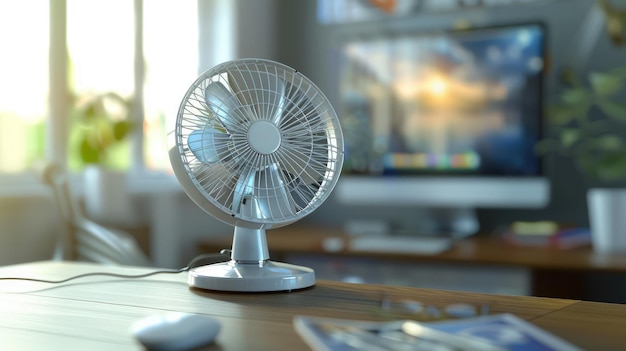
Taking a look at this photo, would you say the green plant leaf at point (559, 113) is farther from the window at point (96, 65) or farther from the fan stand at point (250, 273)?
the fan stand at point (250, 273)

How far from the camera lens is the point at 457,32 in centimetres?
303

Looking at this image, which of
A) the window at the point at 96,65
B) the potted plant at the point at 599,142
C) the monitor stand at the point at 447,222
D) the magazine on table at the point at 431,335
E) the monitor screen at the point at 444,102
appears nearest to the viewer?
the magazine on table at the point at 431,335

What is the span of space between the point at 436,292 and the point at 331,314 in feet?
0.74

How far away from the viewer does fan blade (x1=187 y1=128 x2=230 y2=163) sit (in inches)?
47.0

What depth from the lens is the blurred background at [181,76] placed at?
2.66 metres

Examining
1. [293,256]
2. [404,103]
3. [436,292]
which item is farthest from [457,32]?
[436,292]

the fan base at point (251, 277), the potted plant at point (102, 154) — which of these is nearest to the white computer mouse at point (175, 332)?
the fan base at point (251, 277)

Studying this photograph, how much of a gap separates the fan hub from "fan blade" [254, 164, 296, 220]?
0.11 ft

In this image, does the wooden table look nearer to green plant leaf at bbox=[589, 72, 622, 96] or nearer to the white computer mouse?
the white computer mouse

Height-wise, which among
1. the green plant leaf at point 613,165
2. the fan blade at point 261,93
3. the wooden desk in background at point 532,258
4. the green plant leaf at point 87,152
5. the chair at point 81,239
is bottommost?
the wooden desk in background at point 532,258

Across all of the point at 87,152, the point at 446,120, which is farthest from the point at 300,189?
the point at 446,120

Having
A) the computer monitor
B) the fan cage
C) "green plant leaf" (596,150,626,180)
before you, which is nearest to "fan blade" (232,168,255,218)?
the fan cage

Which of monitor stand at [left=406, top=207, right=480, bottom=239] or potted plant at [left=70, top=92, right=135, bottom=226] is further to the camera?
monitor stand at [left=406, top=207, right=480, bottom=239]

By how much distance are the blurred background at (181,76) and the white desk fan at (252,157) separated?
1.16 metres
